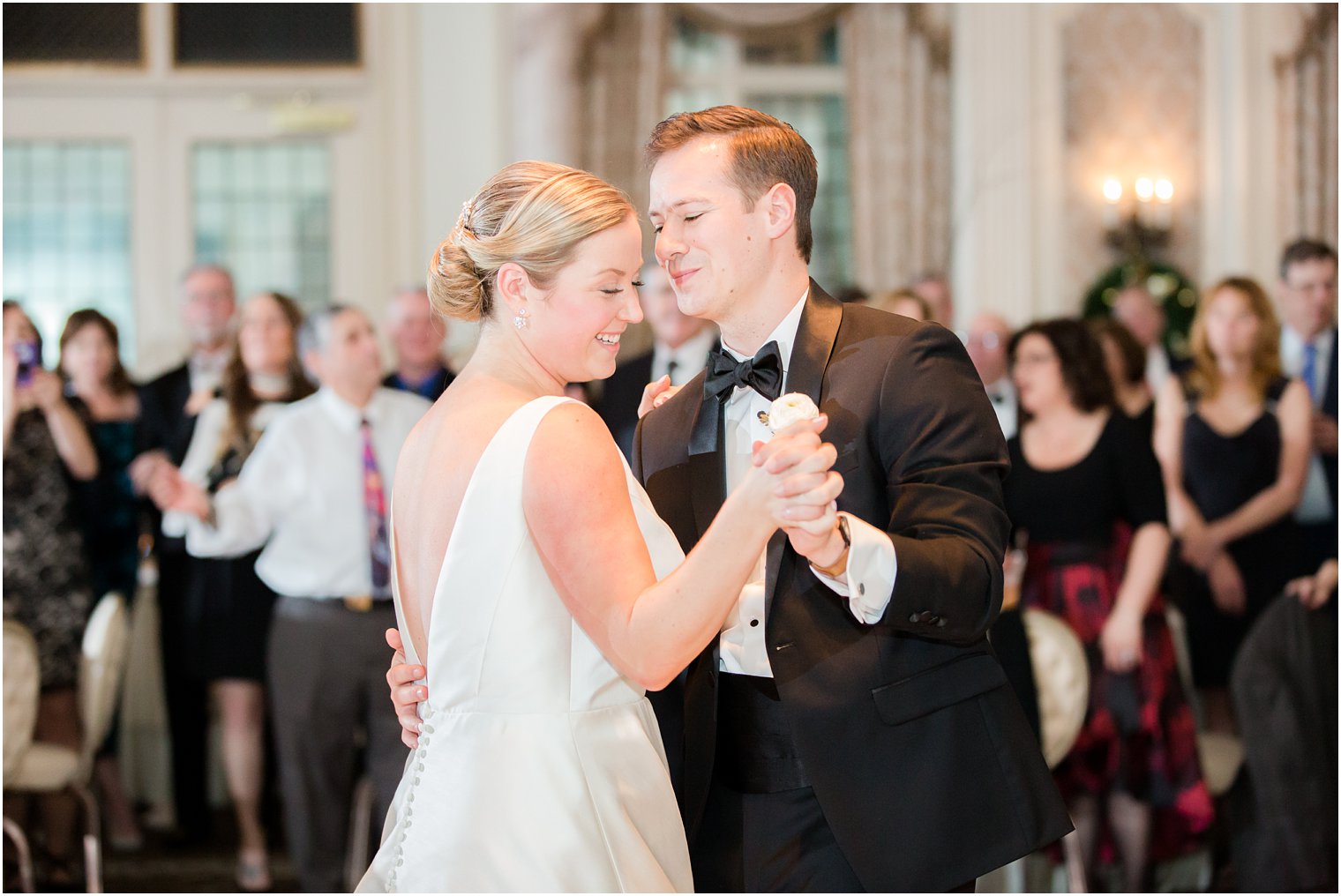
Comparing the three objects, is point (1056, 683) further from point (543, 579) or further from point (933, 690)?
point (543, 579)

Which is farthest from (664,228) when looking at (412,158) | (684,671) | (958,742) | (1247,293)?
(412,158)

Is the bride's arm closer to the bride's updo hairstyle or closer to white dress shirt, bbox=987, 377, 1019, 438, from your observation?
the bride's updo hairstyle

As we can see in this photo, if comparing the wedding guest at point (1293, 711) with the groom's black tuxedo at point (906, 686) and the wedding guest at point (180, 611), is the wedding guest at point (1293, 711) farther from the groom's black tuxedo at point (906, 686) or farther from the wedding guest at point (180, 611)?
the wedding guest at point (180, 611)

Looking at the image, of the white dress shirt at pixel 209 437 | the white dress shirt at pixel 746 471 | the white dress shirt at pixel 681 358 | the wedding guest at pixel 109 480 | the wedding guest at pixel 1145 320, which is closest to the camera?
the white dress shirt at pixel 746 471

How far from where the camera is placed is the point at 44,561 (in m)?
4.25

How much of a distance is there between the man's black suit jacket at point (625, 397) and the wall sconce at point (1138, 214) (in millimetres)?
3650

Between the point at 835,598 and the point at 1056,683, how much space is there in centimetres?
168

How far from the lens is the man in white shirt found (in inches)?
163

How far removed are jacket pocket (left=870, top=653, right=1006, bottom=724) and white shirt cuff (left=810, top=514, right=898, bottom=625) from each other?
0.78 feet

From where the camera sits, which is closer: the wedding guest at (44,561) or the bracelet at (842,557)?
the bracelet at (842,557)

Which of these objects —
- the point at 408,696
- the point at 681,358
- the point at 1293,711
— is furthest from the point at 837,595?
the point at 681,358

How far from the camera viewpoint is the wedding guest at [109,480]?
4.67m

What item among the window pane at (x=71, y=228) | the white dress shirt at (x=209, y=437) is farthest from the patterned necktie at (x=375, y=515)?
the window pane at (x=71, y=228)

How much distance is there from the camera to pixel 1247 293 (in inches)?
187
